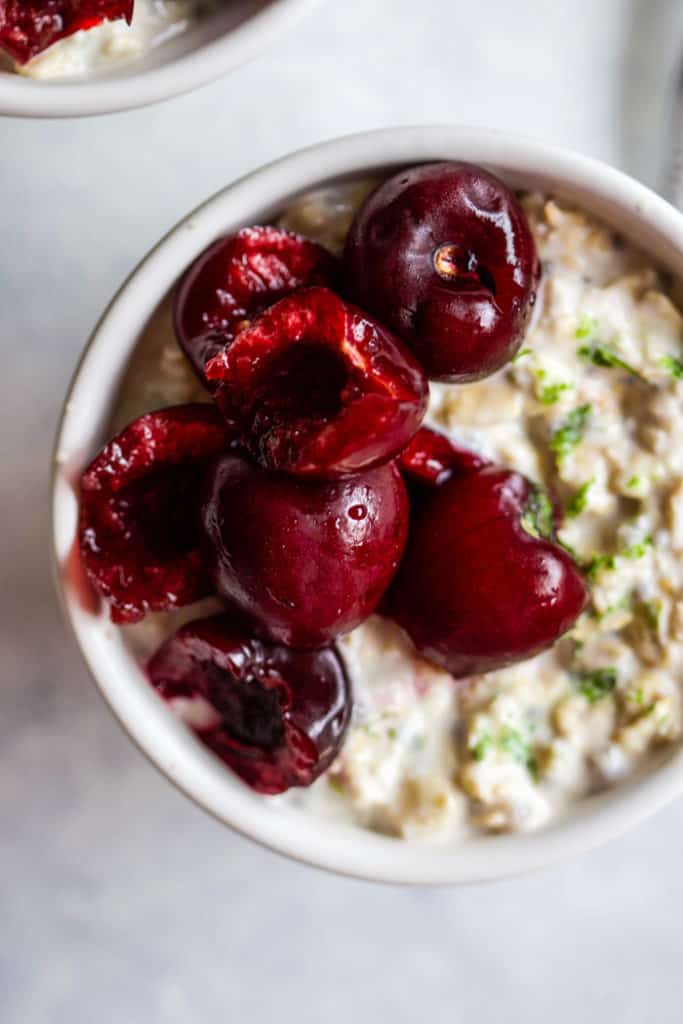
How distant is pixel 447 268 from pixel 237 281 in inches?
5.8

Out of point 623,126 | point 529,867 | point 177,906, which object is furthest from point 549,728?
point 623,126

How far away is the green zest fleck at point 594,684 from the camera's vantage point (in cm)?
96

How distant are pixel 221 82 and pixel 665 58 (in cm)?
41

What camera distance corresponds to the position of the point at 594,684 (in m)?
0.97

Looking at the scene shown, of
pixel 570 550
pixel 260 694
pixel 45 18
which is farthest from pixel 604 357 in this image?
pixel 45 18

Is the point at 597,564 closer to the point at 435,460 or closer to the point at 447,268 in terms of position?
the point at 435,460

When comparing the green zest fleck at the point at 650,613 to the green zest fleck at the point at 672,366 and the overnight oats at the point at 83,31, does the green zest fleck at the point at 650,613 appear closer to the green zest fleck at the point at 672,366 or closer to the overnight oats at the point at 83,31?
the green zest fleck at the point at 672,366

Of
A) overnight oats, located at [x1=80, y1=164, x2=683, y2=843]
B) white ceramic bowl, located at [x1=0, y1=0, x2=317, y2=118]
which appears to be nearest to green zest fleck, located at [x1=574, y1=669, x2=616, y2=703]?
overnight oats, located at [x1=80, y1=164, x2=683, y2=843]

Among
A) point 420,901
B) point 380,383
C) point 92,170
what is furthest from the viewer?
point 420,901

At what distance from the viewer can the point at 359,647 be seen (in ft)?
3.10

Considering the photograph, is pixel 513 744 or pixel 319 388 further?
pixel 513 744

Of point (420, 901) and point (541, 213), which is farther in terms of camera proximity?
point (420, 901)

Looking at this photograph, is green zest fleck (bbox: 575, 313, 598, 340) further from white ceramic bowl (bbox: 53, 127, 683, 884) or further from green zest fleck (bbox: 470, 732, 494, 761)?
green zest fleck (bbox: 470, 732, 494, 761)

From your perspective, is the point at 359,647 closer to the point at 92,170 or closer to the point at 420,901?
the point at 420,901
